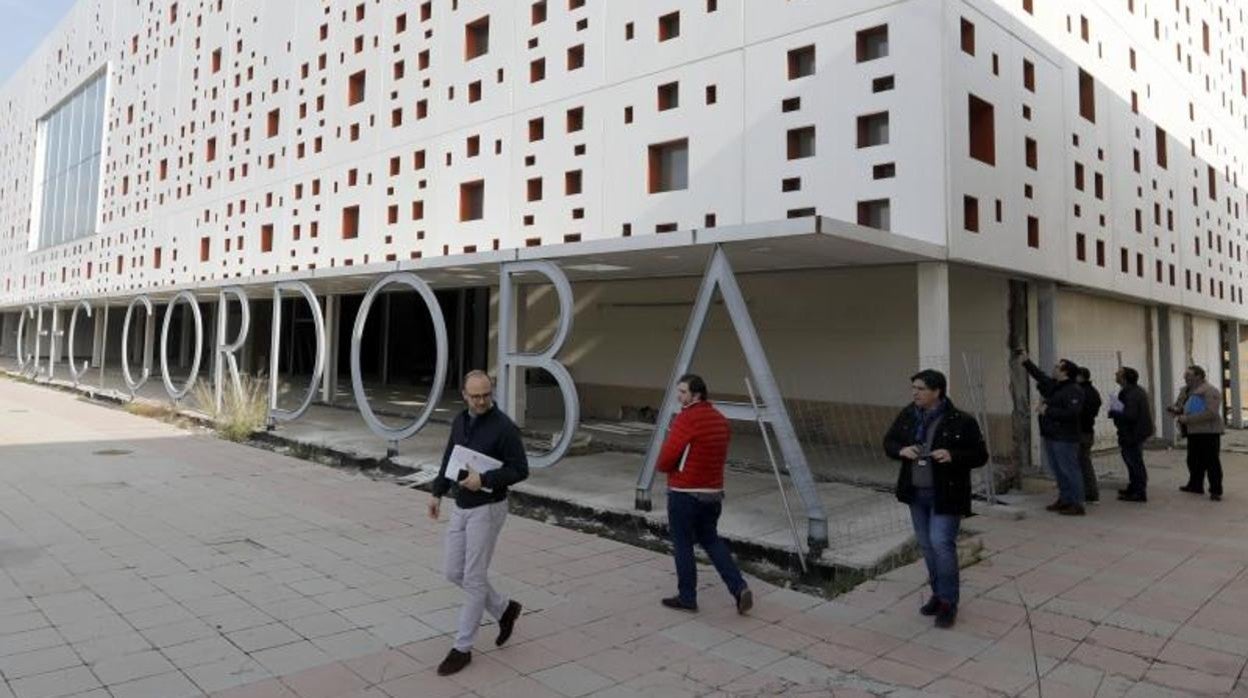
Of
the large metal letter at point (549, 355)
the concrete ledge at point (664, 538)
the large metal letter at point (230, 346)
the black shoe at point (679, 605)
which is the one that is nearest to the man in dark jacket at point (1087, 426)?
the concrete ledge at point (664, 538)

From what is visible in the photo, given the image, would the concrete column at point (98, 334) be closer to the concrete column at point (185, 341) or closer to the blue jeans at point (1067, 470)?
the concrete column at point (185, 341)

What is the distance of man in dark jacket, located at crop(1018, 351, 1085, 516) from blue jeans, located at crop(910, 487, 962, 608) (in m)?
4.15

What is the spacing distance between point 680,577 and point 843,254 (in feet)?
17.9

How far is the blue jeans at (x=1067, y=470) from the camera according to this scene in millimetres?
8664

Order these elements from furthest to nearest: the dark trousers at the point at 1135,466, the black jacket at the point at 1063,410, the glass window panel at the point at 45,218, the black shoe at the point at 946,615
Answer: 1. the glass window panel at the point at 45,218
2. the dark trousers at the point at 1135,466
3. the black jacket at the point at 1063,410
4. the black shoe at the point at 946,615

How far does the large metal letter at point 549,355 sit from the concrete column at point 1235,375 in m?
23.1

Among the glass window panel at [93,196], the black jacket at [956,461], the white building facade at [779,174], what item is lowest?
the black jacket at [956,461]

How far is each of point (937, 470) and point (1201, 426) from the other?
23.4ft

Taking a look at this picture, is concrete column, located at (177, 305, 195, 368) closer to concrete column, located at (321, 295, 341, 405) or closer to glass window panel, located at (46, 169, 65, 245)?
glass window panel, located at (46, 169, 65, 245)

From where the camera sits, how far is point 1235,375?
2345cm

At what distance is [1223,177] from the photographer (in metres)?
20.2

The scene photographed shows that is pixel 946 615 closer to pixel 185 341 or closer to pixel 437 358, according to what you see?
pixel 437 358

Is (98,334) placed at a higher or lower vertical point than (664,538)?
higher

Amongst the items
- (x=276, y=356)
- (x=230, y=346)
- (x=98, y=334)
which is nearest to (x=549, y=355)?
(x=276, y=356)
